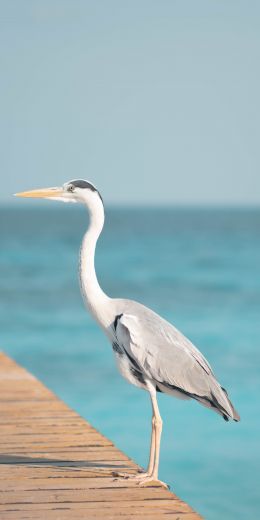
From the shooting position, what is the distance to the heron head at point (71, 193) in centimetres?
416

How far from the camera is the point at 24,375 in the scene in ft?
22.6

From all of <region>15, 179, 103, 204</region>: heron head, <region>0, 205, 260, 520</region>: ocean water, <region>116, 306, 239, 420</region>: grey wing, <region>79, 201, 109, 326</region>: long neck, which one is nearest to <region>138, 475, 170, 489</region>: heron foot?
<region>116, 306, 239, 420</region>: grey wing

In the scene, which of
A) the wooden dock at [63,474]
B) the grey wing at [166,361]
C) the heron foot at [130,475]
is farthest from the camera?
the heron foot at [130,475]

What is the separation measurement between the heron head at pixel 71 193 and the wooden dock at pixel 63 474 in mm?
1148

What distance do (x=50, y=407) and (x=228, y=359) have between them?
7609 millimetres

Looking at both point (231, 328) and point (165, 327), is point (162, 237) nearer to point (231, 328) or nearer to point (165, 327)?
point (231, 328)

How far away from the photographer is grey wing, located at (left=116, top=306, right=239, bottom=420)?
4.00 metres

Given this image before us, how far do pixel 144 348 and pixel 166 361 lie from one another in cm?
10

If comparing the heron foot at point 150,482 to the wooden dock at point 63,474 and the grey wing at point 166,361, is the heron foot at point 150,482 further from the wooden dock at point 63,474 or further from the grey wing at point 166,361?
the grey wing at point 166,361

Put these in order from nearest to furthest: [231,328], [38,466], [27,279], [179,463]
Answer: [38,466]
[179,463]
[231,328]
[27,279]

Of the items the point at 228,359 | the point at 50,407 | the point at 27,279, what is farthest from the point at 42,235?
the point at 50,407

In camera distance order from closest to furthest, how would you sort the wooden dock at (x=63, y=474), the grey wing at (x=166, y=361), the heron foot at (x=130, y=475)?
the wooden dock at (x=63, y=474) < the grey wing at (x=166, y=361) < the heron foot at (x=130, y=475)

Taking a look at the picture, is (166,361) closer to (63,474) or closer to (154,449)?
(154,449)

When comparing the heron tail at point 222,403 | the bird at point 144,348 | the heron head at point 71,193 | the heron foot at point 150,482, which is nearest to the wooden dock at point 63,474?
the heron foot at point 150,482
